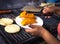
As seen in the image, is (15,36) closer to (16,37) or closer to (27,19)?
(16,37)

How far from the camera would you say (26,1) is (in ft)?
4.59

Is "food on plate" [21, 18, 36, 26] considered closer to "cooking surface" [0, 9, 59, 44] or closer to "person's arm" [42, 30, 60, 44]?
"cooking surface" [0, 9, 59, 44]

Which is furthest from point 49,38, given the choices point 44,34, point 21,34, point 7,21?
point 7,21

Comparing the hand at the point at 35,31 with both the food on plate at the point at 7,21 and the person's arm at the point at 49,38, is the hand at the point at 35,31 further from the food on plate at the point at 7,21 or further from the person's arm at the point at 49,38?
the food on plate at the point at 7,21

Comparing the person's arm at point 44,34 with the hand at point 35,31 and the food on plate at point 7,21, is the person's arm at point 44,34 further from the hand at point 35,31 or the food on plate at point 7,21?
the food on plate at point 7,21

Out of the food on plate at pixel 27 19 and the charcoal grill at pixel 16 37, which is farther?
the food on plate at pixel 27 19

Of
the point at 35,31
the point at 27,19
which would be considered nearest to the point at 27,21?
the point at 27,19

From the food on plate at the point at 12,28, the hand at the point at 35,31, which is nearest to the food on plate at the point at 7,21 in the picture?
the food on plate at the point at 12,28

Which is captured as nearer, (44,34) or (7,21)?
(44,34)

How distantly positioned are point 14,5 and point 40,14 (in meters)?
0.30

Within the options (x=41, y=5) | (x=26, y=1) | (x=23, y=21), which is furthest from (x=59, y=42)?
(x=26, y=1)

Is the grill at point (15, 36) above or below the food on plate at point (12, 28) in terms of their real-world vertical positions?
below

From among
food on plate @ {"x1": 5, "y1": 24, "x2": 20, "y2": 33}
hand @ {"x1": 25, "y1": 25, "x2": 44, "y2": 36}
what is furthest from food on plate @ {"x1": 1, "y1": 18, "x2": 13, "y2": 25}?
hand @ {"x1": 25, "y1": 25, "x2": 44, "y2": 36}

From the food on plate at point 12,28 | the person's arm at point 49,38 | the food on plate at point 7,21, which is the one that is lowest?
the person's arm at point 49,38
